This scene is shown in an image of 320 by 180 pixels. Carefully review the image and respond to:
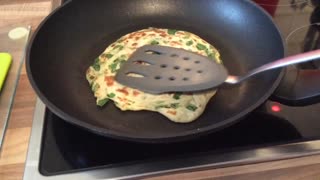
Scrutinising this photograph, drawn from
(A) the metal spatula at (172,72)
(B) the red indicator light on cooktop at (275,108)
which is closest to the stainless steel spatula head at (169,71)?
(A) the metal spatula at (172,72)

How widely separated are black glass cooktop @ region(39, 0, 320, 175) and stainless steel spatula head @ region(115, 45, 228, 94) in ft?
0.28

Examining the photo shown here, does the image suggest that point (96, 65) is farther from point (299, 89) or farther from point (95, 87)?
point (299, 89)

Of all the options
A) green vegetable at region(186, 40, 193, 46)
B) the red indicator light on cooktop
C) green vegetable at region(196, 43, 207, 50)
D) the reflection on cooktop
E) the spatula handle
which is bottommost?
the reflection on cooktop

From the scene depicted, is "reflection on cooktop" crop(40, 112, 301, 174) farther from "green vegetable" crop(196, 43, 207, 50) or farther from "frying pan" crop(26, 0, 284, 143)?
"green vegetable" crop(196, 43, 207, 50)

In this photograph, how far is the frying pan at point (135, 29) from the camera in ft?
1.98

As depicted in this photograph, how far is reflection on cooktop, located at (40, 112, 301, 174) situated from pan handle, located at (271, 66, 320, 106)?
2.1 inches

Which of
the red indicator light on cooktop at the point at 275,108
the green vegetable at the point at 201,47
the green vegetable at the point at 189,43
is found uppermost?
the red indicator light on cooktop at the point at 275,108

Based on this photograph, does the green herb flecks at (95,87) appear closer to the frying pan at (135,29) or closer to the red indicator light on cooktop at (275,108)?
the frying pan at (135,29)

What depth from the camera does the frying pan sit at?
1.98 ft

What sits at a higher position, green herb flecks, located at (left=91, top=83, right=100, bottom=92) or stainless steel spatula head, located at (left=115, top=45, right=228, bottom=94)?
stainless steel spatula head, located at (left=115, top=45, right=228, bottom=94)

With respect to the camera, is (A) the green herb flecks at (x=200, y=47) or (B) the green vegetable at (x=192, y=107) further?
(A) the green herb flecks at (x=200, y=47)

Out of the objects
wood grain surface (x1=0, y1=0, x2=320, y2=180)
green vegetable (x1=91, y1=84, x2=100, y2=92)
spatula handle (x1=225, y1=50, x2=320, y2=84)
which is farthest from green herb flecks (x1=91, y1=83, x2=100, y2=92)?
spatula handle (x1=225, y1=50, x2=320, y2=84)

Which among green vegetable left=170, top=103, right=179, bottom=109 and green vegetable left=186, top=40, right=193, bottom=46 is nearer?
green vegetable left=170, top=103, right=179, bottom=109

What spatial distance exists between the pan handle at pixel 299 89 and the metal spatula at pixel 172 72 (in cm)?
8
